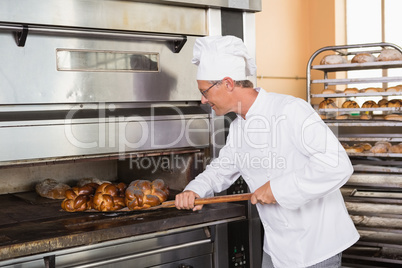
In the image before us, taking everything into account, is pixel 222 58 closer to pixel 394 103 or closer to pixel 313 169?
pixel 313 169

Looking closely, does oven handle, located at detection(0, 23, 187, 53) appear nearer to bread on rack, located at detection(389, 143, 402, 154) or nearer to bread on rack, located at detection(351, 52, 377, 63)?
bread on rack, located at detection(351, 52, 377, 63)

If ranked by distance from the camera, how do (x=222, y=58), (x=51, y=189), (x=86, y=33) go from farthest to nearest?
1. (x=51, y=189)
2. (x=86, y=33)
3. (x=222, y=58)

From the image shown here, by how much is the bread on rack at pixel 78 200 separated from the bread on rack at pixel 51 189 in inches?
10.1

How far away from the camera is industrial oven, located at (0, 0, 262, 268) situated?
1.90m

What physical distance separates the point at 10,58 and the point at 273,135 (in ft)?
3.80

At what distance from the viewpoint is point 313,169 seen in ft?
5.84

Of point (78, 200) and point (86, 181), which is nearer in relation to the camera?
point (78, 200)

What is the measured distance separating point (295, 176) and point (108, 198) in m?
0.91

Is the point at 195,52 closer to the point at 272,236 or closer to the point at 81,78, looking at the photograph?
the point at 81,78

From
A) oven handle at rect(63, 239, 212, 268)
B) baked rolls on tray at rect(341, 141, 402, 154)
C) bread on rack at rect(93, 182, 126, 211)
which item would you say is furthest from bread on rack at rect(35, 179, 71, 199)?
baked rolls on tray at rect(341, 141, 402, 154)

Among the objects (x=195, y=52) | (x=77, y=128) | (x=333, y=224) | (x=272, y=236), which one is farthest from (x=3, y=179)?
(x=333, y=224)

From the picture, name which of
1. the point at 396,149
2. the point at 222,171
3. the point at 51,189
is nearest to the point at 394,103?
the point at 396,149

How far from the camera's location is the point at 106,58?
222 centimetres

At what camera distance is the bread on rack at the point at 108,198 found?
218 centimetres
